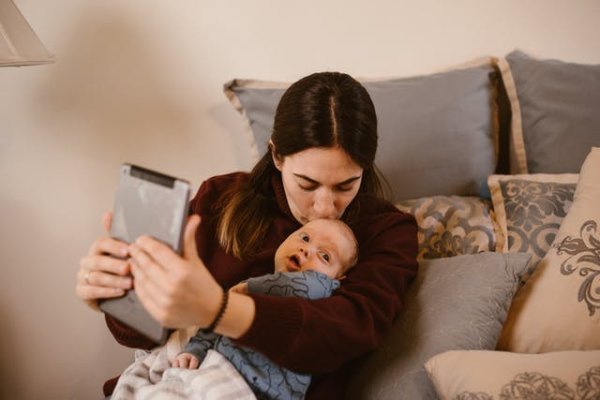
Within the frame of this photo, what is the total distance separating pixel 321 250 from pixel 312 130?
257 millimetres

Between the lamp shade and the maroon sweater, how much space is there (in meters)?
0.50

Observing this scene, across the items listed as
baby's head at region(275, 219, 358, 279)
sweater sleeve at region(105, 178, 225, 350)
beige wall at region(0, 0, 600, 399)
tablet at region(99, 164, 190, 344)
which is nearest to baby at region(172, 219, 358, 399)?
baby's head at region(275, 219, 358, 279)

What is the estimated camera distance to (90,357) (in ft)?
6.07

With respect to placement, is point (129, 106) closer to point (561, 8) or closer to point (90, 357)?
point (90, 357)

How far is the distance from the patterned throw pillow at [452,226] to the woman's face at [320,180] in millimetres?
291

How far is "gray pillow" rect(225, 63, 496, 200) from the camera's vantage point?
164 cm

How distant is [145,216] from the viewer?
0.89 meters

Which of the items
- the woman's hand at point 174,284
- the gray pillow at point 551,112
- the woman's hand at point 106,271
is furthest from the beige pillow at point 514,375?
the gray pillow at point 551,112

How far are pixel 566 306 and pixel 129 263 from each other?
882 mm

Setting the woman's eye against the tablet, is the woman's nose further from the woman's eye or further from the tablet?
the tablet

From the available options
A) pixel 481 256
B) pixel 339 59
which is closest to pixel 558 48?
pixel 339 59

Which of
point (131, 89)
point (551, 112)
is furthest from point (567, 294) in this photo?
point (131, 89)

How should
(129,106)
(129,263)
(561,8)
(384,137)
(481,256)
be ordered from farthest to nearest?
(561,8) < (129,106) < (384,137) < (481,256) < (129,263)

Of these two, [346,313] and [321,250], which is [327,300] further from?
[321,250]
